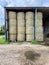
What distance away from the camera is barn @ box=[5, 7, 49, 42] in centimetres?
1430

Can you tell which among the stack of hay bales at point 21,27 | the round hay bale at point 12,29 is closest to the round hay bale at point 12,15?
the stack of hay bales at point 21,27

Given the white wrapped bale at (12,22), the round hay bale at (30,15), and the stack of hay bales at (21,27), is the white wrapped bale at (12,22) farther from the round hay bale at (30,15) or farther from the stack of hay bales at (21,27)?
the round hay bale at (30,15)

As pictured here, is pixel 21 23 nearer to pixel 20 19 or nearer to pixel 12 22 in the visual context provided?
pixel 20 19

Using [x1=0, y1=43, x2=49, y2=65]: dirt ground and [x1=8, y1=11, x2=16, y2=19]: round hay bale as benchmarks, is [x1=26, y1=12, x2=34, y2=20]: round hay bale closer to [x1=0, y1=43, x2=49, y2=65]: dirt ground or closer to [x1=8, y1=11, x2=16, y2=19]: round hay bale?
[x1=8, y1=11, x2=16, y2=19]: round hay bale

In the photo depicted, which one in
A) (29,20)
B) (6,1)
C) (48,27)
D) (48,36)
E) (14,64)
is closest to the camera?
(14,64)

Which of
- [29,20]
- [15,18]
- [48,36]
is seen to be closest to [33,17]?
[29,20]

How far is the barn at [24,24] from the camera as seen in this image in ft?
46.9

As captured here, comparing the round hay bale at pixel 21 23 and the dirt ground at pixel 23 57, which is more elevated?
the round hay bale at pixel 21 23

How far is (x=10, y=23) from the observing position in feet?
48.0

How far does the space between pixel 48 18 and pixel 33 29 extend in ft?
21.2

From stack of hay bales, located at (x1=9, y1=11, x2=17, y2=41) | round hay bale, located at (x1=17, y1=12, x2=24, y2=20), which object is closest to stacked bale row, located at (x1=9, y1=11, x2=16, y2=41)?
stack of hay bales, located at (x1=9, y1=11, x2=17, y2=41)

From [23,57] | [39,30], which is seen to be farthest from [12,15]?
[23,57]

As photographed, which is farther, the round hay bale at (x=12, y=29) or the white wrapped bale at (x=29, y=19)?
the round hay bale at (x=12, y=29)

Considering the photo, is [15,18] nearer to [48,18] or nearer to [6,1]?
[48,18]
